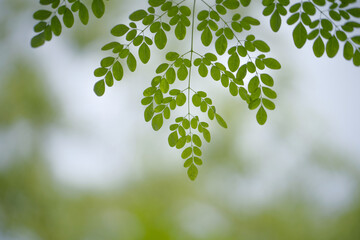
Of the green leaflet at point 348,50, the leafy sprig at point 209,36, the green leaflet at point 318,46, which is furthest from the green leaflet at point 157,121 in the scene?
the green leaflet at point 348,50

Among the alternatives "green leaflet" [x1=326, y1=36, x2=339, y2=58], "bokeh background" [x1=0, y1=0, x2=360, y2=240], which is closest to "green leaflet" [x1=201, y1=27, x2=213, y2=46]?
"green leaflet" [x1=326, y1=36, x2=339, y2=58]

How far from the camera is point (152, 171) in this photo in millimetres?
7125

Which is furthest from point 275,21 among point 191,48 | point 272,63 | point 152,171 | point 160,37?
point 152,171

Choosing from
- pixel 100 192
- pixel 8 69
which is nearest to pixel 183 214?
pixel 100 192

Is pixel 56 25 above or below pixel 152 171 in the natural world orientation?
below

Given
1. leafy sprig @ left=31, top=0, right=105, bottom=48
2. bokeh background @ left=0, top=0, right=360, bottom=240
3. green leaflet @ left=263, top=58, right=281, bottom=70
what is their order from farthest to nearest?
bokeh background @ left=0, top=0, right=360, bottom=240 < green leaflet @ left=263, top=58, right=281, bottom=70 < leafy sprig @ left=31, top=0, right=105, bottom=48

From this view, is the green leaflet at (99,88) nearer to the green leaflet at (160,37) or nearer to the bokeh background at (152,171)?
the green leaflet at (160,37)

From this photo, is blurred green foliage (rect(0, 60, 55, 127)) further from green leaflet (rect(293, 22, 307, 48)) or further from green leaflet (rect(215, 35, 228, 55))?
green leaflet (rect(293, 22, 307, 48))

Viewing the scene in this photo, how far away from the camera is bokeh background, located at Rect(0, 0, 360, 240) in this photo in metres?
6.72

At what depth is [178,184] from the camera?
715cm

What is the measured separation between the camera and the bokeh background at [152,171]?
672 cm

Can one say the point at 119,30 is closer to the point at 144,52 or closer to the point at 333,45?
the point at 144,52

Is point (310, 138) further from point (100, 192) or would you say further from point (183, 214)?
point (100, 192)

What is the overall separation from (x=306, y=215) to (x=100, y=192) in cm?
431
